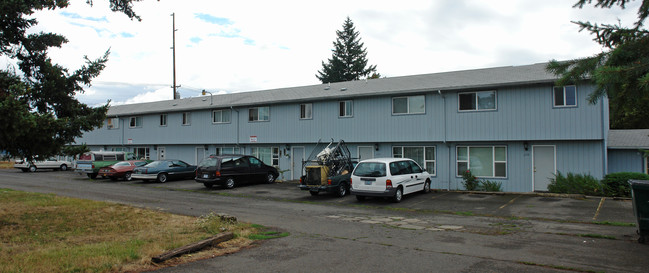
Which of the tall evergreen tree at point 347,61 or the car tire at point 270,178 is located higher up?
the tall evergreen tree at point 347,61

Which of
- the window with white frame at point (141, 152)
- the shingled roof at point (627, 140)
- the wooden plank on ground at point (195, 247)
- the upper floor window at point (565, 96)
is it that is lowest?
the wooden plank on ground at point (195, 247)

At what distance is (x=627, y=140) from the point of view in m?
20.6

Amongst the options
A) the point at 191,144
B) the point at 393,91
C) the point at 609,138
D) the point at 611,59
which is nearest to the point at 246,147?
the point at 191,144

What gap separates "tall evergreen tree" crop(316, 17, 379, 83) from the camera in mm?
59969

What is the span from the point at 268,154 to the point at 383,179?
12655 millimetres

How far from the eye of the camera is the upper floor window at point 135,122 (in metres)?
34.2

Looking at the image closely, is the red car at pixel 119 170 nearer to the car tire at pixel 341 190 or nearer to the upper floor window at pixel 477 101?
the car tire at pixel 341 190

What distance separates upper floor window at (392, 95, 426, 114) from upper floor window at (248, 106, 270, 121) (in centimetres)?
840

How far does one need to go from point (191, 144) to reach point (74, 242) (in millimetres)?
22006

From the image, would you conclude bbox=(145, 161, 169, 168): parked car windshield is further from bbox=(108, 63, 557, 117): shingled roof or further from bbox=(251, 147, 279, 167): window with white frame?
bbox=(251, 147, 279, 167): window with white frame

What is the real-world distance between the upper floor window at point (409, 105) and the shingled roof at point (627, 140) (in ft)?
27.5

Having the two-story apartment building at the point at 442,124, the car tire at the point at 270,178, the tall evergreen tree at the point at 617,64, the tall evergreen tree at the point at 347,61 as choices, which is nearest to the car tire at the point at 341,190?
the two-story apartment building at the point at 442,124

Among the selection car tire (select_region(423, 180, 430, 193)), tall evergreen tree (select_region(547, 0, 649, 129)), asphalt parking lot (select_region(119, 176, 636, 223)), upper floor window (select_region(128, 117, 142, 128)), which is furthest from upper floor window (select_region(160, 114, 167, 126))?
tall evergreen tree (select_region(547, 0, 649, 129))

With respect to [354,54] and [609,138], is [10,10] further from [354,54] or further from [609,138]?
[354,54]
